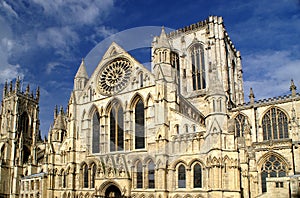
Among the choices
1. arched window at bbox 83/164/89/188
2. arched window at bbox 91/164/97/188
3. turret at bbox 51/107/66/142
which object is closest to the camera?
arched window at bbox 91/164/97/188

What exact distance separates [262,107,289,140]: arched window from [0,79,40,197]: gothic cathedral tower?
34.9 meters

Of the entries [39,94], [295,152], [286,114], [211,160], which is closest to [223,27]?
[286,114]

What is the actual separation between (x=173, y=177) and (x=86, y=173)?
39.1ft

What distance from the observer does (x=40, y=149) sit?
6297 cm

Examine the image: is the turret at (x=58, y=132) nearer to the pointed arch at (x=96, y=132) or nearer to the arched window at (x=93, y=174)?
the pointed arch at (x=96, y=132)

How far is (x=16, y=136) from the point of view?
6031cm

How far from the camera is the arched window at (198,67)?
2121 inches

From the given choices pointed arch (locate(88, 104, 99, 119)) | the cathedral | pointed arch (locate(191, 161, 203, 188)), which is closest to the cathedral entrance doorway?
the cathedral

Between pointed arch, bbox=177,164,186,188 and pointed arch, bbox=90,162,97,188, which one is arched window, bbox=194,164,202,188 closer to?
pointed arch, bbox=177,164,186,188

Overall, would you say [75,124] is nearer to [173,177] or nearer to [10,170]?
[173,177]

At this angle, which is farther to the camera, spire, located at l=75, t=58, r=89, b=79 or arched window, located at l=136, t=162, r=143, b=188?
spire, located at l=75, t=58, r=89, b=79

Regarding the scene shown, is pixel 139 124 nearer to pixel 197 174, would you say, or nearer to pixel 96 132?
pixel 96 132

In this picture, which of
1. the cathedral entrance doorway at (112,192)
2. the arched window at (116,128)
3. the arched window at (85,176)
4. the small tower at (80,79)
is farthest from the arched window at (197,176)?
the small tower at (80,79)

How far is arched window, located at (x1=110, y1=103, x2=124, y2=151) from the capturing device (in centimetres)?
3641
